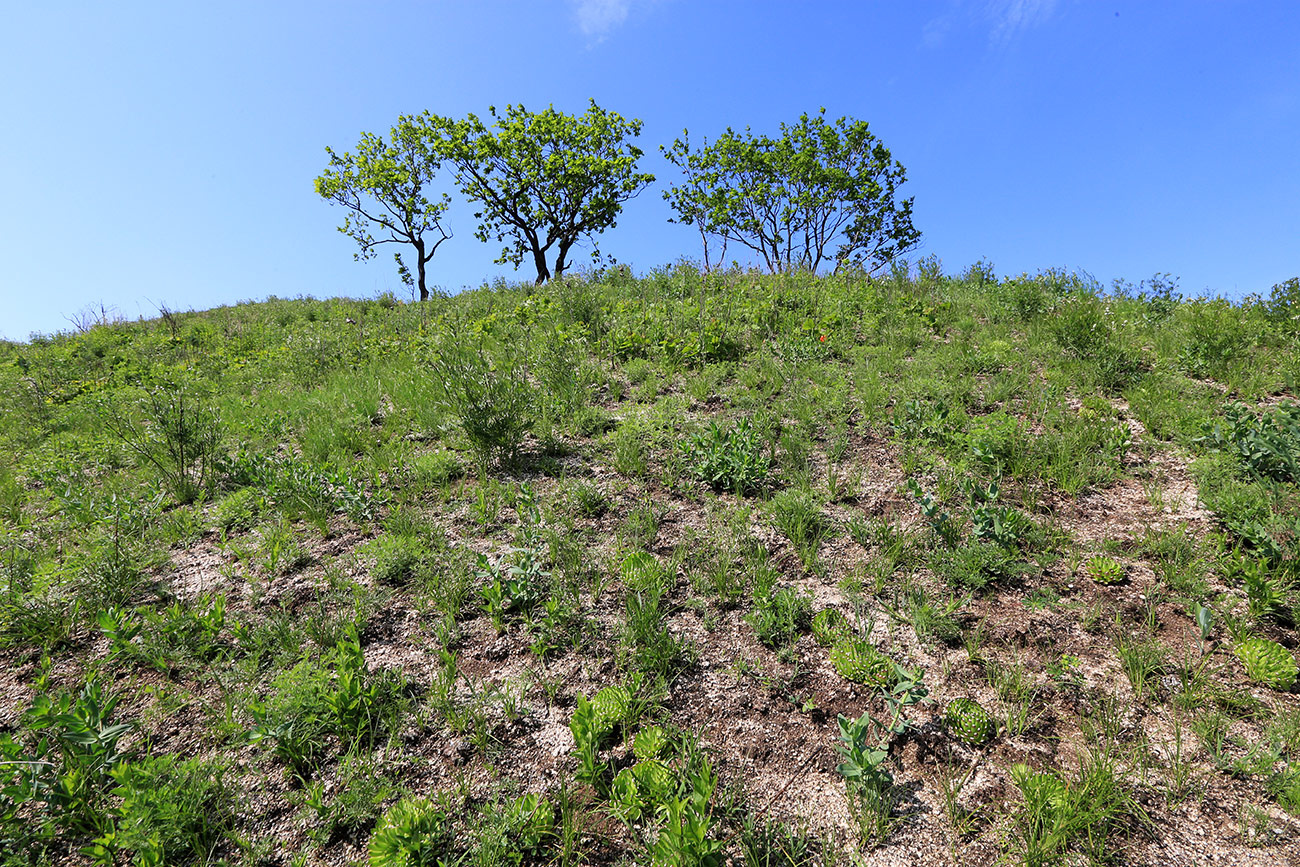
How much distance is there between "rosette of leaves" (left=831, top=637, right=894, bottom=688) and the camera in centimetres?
330

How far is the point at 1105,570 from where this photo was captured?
3.95m

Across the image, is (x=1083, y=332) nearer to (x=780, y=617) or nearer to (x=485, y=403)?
(x=780, y=617)

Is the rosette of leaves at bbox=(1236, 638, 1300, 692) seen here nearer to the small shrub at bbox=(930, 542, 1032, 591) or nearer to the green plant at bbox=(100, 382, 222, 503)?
the small shrub at bbox=(930, 542, 1032, 591)

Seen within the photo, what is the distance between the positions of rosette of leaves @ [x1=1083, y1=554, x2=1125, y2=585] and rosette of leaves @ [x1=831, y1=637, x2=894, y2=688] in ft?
6.04

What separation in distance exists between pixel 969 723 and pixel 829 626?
913mm

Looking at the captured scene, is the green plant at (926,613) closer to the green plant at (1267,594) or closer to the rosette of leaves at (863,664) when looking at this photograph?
the rosette of leaves at (863,664)

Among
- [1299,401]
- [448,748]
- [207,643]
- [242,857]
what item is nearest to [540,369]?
[207,643]

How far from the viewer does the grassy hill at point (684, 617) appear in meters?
2.65

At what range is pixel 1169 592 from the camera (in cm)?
386

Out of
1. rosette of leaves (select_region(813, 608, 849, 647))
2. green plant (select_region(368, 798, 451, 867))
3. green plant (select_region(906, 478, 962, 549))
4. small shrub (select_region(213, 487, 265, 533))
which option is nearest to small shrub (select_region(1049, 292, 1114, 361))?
green plant (select_region(906, 478, 962, 549))

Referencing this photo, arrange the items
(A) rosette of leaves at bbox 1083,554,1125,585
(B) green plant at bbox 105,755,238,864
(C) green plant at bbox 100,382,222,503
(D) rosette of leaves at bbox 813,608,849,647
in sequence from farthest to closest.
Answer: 1. (C) green plant at bbox 100,382,222,503
2. (A) rosette of leaves at bbox 1083,554,1125,585
3. (D) rosette of leaves at bbox 813,608,849,647
4. (B) green plant at bbox 105,755,238,864

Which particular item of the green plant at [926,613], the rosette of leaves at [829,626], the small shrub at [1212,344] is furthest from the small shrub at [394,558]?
the small shrub at [1212,344]

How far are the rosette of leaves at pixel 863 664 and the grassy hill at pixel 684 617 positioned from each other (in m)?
0.02

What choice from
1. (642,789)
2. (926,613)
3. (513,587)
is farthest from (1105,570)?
(513,587)
